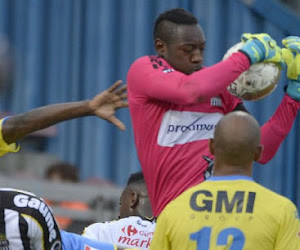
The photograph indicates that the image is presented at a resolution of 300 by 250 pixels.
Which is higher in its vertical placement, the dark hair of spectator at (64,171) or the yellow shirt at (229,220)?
the yellow shirt at (229,220)

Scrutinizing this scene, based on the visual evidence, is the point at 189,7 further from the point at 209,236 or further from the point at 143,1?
the point at 209,236

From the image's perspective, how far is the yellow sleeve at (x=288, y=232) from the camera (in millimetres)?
4773

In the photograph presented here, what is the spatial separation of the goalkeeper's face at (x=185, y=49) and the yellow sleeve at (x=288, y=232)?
111 centimetres

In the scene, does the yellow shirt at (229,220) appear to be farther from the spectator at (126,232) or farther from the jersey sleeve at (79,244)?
the spectator at (126,232)

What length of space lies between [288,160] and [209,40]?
1188mm

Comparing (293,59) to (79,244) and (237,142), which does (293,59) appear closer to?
(237,142)

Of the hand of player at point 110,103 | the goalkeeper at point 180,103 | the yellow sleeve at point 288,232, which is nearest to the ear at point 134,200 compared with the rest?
the goalkeeper at point 180,103

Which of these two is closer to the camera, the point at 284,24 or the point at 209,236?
the point at 209,236

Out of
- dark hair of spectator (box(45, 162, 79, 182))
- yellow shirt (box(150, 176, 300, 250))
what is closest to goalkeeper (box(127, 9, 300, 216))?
yellow shirt (box(150, 176, 300, 250))

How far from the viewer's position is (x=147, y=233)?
19.9 ft

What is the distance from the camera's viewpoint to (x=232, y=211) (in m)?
4.87

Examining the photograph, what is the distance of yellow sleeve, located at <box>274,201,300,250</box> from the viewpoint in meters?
4.77

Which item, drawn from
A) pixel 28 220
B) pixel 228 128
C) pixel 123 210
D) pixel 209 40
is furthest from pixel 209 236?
pixel 209 40

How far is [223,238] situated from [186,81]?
89 centimetres
